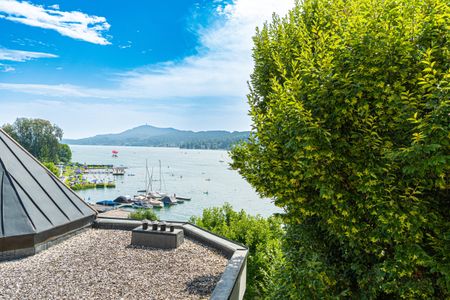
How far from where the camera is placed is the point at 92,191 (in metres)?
63.8

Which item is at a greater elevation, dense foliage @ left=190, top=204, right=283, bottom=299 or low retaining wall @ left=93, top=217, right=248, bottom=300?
low retaining wall @ left=93, top=217, right=248, bottom=300

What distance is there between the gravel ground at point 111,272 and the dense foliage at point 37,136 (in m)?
84.8

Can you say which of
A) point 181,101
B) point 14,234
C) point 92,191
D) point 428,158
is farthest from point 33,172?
point 92,191

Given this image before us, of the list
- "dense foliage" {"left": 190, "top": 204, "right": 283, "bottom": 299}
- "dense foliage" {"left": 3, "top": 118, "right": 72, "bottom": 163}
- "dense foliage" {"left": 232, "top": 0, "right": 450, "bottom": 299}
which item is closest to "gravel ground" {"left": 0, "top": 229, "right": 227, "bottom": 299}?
"dense foliage" {"left": 190, "top": 204, "right": 283, "bottom": 299}

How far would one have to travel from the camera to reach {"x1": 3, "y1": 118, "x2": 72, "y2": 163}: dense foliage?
79875 mm

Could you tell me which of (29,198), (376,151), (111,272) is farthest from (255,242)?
(376,151)

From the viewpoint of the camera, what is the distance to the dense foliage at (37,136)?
262 feet

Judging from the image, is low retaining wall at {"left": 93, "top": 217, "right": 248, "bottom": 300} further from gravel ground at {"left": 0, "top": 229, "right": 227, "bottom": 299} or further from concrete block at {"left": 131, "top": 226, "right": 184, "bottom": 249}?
concrete block at {"left": 131, "top": 226, "right": 184, "bottom": 249}

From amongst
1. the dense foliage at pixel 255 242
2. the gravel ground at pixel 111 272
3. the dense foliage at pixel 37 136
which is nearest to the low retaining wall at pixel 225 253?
the gravel ground at pixel 111 272

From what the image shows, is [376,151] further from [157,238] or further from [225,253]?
[157,238]

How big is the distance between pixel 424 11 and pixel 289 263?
421cm

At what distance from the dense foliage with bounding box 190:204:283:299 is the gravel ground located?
67.5 inches

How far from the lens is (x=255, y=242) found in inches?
425

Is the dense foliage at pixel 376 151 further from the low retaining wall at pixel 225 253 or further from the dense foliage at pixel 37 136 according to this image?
the dense foliage at pixel 37 136
